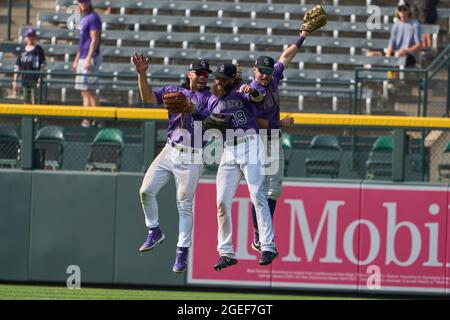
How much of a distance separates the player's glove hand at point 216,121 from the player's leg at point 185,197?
0.41 metres

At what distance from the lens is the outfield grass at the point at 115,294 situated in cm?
1370

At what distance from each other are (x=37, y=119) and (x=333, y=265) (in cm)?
398

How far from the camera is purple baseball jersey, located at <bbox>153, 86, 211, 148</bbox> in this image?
10.2m

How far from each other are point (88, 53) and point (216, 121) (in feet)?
22.8

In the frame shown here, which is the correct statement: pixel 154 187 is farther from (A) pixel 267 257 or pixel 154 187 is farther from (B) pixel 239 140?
(A) pixel 267 257

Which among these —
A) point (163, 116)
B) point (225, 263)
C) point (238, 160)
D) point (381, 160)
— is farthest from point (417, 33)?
point (225, 263)

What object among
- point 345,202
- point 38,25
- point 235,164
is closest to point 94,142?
point 345,202

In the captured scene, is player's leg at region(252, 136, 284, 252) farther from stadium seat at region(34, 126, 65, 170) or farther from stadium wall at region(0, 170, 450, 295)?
Result: stadium seat at region(34, 126, 65, 170)

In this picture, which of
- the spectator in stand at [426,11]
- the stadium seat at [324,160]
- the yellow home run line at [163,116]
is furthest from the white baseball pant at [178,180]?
the spectator in stand at [426,11]

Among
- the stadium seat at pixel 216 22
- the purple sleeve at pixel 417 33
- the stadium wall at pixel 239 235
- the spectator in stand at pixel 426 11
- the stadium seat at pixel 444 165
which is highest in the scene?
the spectator in stand at pixel 426 11

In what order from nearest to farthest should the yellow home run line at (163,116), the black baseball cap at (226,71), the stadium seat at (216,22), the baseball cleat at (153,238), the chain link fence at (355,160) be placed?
1. the black baseball cap at (226,71)
2. the baseball cleat at (153,238)
3. the yellow home run line at (163,116)
4. the chain link fence at (355,160)
5. the stadium seat at (216,22)

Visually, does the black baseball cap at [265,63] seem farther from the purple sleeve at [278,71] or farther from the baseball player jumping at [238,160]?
the purple sleeve at [278,71]

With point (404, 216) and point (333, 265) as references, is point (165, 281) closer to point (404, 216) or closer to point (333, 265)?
point (333, 265)
